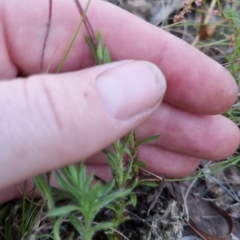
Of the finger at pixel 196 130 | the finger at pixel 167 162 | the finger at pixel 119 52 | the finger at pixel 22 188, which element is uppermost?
the finger at pixel 119 52

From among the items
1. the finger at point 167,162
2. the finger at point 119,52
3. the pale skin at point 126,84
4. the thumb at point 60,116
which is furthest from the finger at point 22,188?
the thumb at point 60,116

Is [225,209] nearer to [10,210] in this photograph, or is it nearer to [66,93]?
[10,210]

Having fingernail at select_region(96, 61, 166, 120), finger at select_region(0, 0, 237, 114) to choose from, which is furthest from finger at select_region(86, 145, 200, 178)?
fingernail at select_region(96, 61, 166, 120)

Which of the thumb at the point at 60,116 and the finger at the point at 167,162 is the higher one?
the thumb at the point at 60,116

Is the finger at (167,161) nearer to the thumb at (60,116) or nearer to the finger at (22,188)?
the finger at (22,188)

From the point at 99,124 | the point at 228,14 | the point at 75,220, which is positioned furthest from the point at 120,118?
the point at 228,14

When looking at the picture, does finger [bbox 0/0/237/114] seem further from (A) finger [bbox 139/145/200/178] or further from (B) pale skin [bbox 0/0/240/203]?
(A) finger [bbox 139/145/200/178]

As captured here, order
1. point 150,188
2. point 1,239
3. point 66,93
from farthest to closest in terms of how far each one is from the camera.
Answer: point 150,188 → point 1,239 → point 66,93
